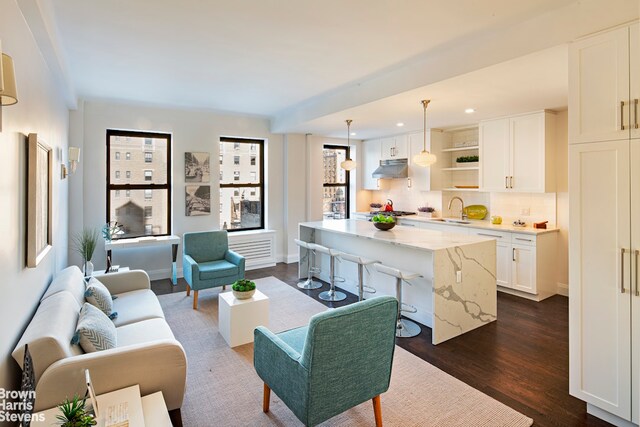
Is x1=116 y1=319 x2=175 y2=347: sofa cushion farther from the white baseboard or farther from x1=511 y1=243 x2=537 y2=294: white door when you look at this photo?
the white baseboard

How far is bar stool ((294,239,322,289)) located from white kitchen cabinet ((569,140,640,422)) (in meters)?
3.23

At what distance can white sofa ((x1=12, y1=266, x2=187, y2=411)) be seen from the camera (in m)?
1.80

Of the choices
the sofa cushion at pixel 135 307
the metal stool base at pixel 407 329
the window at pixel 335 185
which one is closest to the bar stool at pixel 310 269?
the metal stool base at pixel 407 329

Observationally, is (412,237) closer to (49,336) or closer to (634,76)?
(634,76)

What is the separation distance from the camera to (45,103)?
291 cm

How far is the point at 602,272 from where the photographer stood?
87.8 inches

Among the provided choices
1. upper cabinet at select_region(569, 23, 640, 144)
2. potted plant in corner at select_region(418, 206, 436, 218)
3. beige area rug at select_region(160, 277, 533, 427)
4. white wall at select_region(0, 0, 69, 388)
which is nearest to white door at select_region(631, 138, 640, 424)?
upper cabinet at select_region(569, 23, 640, 144)

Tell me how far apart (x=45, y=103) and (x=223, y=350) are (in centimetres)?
265

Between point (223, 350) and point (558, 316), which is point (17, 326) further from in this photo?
point (558, 316)

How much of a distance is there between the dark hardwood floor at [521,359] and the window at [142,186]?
14.6ft

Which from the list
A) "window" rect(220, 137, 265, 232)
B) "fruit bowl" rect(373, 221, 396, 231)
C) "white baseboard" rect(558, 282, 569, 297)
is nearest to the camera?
"fruit bowl" rect(373, 221, 396, 231)

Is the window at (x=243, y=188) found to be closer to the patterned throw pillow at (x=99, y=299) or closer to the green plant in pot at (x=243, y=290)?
the green plant in pot at (x=243, y=290)

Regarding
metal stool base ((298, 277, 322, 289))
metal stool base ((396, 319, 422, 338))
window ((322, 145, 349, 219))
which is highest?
window ((322, 145, 349, 219))

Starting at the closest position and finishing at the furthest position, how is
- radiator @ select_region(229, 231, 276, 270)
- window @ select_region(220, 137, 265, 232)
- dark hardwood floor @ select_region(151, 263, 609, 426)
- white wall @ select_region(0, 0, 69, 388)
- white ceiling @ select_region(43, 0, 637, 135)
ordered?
white wall @ select_region(0, 0, 69, 388)
dark hardwood floor @ select_region(151, 263, 609, 426)
white ceiling @ select_region(43, 0, 637, 135)
radiator @ select_region(229, 231, 276, 270)
window @ select_region(220, 137, 265, 232)
